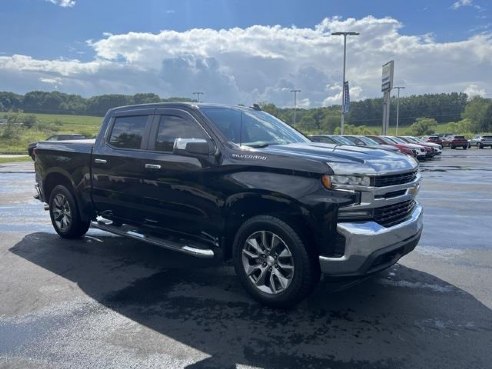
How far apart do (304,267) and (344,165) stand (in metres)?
1.00

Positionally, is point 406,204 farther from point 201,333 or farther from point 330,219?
point 201,333

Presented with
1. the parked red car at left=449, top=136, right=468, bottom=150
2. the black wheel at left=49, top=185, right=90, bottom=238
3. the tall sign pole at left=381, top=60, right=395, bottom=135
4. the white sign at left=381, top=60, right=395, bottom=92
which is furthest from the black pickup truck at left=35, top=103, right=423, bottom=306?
the parked red car at left=449, top=136, right=468, bottom=150

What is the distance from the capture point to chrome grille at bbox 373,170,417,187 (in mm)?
3889

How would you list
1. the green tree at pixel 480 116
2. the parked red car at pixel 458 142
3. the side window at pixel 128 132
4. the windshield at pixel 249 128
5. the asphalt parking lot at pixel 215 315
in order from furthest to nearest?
the green tree at pixel 480 116 < the parked red car at pixel 458 142 < the side window at pixel 128 132 < the windshield at pixel 249 128 < the asphalt parking lot at pixel 215 315

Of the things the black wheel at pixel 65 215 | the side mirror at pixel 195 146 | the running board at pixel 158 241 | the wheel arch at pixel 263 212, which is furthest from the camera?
the black wheel at pixel 65 215

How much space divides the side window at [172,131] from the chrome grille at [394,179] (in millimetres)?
1991

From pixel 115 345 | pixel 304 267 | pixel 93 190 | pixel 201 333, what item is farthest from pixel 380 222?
pixel 93 190

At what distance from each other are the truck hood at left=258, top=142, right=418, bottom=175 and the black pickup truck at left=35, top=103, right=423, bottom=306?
11 millimetres

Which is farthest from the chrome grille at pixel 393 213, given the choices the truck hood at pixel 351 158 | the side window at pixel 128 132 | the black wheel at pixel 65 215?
the black wheel at pixel 65 215

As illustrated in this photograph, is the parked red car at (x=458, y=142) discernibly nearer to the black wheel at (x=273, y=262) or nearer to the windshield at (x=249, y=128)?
the windshield at (x=249, y=128)

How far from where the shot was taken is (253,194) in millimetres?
4242

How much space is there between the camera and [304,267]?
394 cm

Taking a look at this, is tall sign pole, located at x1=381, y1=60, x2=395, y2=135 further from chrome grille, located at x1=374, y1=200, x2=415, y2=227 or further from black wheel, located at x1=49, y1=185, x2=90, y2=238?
chrome grille, located at x1=374, y1=200, x2=415, y2=227

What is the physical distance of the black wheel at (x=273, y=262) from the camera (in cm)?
397
